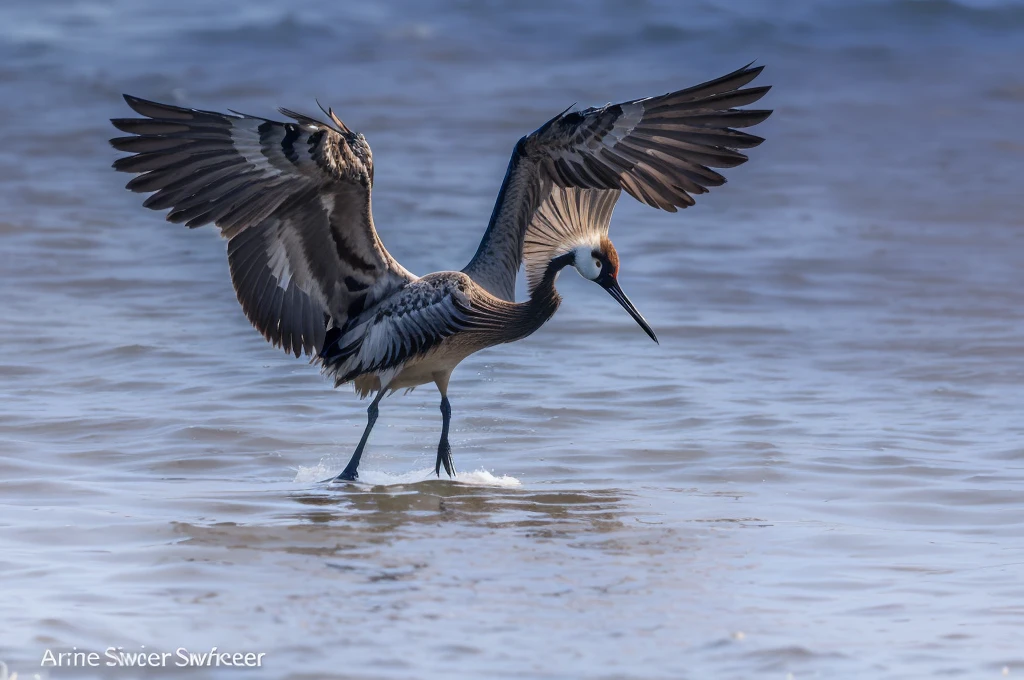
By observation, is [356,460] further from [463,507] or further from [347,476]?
[463,507]

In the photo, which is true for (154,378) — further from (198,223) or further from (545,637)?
(545,637)

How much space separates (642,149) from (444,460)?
5.37 feet

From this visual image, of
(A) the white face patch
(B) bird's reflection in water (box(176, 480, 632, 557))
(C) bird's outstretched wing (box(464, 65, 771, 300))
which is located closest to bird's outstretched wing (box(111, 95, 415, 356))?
(C) bird's outstretched wing (box(464, 65, 771, 300))

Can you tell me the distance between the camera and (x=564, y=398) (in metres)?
7.85

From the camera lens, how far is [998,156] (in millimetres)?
13516

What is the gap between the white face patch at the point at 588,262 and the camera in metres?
6.67

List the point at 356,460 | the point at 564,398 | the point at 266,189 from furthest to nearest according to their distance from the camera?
the point at 564,398
the point at 356,460
the point at 266,189

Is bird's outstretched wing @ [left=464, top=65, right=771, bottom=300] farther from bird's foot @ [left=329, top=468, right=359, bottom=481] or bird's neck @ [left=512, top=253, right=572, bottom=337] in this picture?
bird's foot @ [left=329, top=468, right=359, bottom=481]

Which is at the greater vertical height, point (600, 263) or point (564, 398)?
point (600, 263)

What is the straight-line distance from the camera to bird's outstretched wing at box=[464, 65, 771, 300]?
609 cm

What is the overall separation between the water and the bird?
0.63 metres

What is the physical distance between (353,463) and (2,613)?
2.37m

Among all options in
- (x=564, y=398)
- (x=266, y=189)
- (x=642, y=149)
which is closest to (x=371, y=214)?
(x=266, y=189)

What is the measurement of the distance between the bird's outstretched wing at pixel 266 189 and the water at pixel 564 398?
3.04 ft
